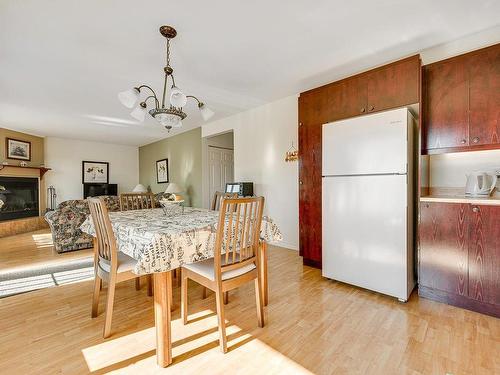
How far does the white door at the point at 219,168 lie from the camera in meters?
5.52

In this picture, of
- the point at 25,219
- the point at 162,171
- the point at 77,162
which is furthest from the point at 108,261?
the point at 77,162

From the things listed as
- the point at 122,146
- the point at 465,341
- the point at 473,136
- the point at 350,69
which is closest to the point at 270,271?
the point at 465,341

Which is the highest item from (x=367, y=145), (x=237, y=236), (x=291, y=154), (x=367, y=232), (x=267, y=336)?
(x=291, y=154)

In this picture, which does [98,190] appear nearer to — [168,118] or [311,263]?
[168,118]

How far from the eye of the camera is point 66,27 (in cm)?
201

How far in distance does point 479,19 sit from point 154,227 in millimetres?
3042

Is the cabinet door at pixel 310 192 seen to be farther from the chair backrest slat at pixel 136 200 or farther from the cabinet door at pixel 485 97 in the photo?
the chair backrest slat at pixel 136 200

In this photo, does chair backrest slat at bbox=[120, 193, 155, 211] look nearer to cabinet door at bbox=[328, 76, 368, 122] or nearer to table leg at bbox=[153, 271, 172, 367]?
table leg at bbox=[153, 271, 172, 367]

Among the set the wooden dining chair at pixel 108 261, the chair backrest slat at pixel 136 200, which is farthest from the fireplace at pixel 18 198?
the wooden dining chair at pixel 108 261

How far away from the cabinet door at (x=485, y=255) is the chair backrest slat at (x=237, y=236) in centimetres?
171

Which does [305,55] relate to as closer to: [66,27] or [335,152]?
[335,152]

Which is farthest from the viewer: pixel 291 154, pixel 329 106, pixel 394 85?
pixel 291 154

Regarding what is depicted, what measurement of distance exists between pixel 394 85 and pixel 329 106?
26.6 inches

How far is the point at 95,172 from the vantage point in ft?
22.9
